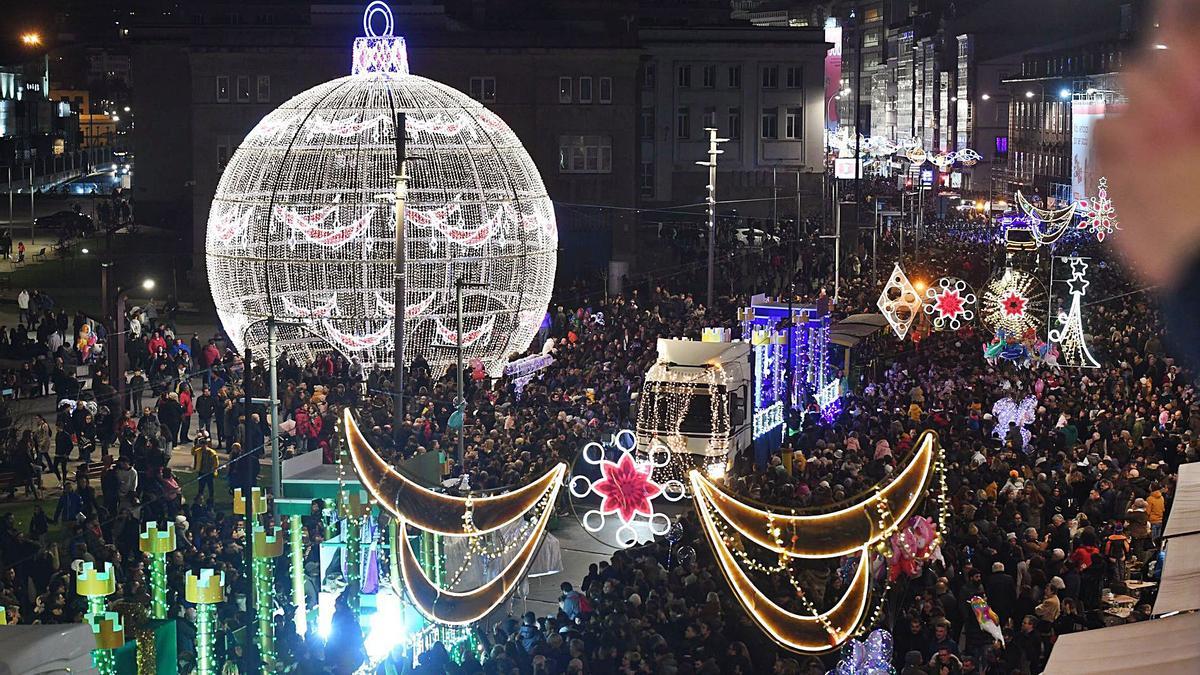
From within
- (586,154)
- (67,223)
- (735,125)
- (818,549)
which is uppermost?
(735,125)

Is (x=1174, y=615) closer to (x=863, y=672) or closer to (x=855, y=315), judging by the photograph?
(x=863, y=672)

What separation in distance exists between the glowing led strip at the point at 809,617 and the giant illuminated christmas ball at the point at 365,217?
14059mm

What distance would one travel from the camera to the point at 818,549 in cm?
1336

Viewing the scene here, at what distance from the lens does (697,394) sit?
23.8 meters

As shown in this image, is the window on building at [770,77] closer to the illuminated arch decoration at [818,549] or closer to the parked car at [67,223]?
the parked car at [67,223]

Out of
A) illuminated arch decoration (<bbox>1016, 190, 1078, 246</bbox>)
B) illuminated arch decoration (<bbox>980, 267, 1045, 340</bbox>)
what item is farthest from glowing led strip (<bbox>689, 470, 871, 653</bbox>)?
illuminated arch decoration (<bbox>1016, 190, 1078, 246</bbox>)

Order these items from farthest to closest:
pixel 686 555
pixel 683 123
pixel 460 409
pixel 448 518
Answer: pixel 683 123 < pixel 460 409 < pixel 686 555 < pixel 448 518

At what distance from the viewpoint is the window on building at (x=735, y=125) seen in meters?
64.0

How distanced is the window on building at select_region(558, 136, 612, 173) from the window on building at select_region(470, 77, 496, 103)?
101 inches

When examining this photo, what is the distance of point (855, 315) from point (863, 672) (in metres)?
21.4

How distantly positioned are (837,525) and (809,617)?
722 mm

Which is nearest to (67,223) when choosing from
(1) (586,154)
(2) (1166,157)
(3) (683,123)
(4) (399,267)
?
(1) (586,154)

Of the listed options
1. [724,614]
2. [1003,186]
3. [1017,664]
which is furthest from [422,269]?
[1003,186]

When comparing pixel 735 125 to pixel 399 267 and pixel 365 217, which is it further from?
pixel 399 267
